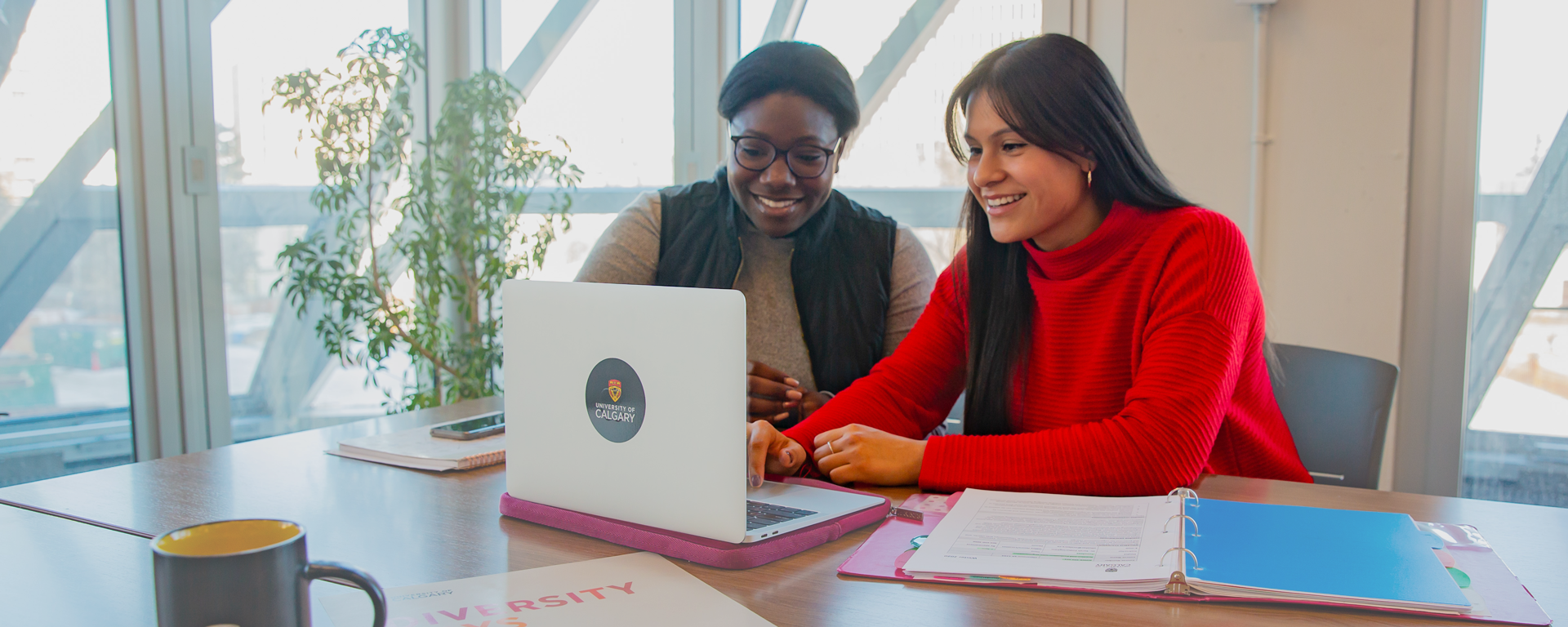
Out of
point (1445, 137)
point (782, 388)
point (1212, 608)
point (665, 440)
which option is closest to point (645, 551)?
point (665, 440)

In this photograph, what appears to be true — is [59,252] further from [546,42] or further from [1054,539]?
[1054,539]

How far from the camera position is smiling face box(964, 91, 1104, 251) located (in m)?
1.39

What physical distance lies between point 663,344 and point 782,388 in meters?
0.78

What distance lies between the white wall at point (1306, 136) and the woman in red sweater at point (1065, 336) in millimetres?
1185

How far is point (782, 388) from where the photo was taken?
5.44 feet

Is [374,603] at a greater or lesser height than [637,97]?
lesser

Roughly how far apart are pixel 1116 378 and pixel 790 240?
0.81 meters

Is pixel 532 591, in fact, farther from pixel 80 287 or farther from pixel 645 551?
pixel 80 287

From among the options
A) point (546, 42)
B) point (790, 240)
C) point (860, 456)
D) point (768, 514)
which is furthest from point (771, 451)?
point (546, 42)

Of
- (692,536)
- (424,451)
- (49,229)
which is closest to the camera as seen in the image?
(692,536)

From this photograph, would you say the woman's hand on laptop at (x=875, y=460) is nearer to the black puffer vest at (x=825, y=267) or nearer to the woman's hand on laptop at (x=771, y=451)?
the woman's hand on laptop at (x=771, y=451)

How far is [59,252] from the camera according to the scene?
231 centimetres

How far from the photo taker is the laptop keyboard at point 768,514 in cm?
95

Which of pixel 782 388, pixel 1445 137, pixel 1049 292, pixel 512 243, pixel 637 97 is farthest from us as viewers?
pixel 637 97
